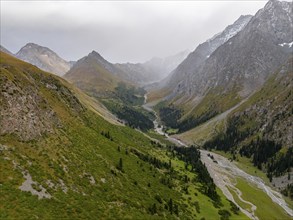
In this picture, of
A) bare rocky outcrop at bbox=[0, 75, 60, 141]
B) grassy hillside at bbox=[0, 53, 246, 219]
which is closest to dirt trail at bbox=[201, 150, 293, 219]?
grassy hillside at bbox=[0, 53, 246, 219]

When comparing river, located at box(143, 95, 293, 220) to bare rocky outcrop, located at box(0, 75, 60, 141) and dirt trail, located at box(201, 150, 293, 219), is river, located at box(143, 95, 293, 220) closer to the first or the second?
dirt trail, located at box(201, 150, 293, 219)

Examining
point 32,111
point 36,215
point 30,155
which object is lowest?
point 36,215

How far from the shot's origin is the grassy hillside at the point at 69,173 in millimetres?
60438

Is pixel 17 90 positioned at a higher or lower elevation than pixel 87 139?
higher

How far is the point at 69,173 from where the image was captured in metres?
72.9

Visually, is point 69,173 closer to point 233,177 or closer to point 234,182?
point 234,182

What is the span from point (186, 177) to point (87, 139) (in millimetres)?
36525

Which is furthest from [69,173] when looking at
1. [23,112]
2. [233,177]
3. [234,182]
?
[233,177]

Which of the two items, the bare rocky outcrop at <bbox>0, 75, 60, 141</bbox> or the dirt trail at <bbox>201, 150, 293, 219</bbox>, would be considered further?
the dirt trail at <bbox>201, 150, 293, 219</bbox>

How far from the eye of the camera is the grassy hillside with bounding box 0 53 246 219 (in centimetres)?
6044

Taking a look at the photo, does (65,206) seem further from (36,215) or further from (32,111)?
(32,111)

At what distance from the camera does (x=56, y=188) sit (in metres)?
64.9

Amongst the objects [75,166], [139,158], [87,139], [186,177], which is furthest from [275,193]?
[75,166]

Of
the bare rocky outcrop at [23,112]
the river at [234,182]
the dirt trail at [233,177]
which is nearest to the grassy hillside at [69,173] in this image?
the bare rocky outcrop at [23,112]
